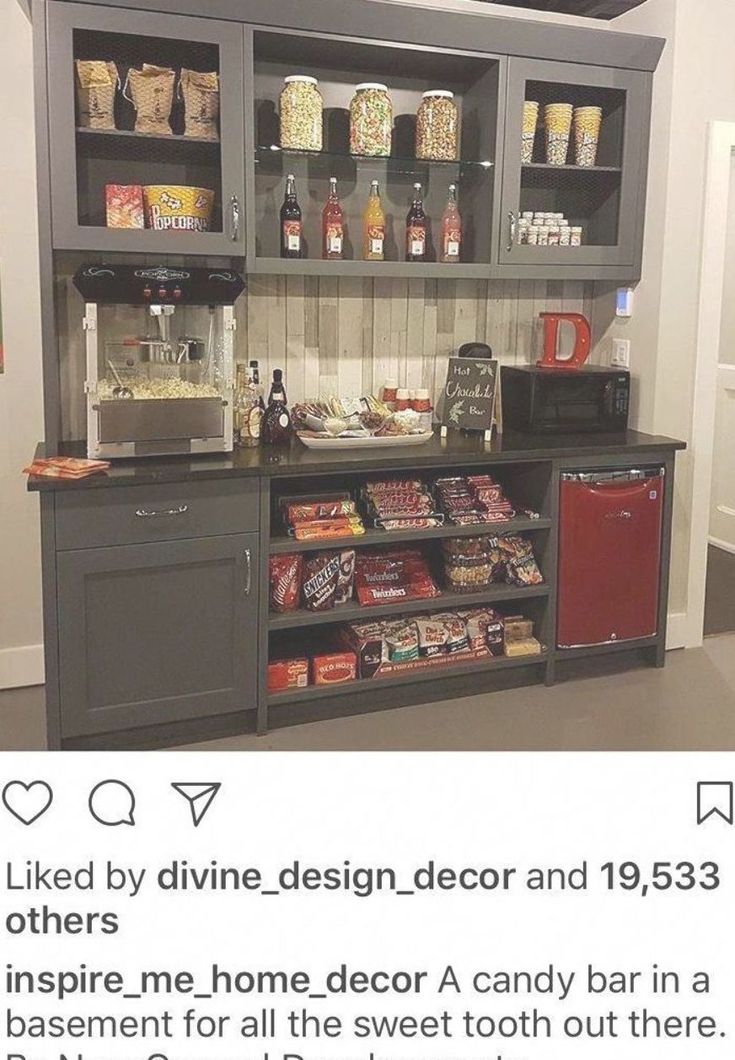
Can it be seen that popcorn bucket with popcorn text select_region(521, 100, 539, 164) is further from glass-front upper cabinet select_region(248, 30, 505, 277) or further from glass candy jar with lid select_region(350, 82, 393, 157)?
glass candy jar with lid select_region(350, 82, 393, 157)

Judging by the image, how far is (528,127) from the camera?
3787 mm

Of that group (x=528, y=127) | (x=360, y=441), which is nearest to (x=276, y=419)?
(x=360, y=441)

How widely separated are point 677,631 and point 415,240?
74.0 inches

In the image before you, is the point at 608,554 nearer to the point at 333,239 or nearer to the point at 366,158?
the point at 333,239

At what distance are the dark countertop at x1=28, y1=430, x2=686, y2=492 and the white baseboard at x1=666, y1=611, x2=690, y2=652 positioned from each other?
79cm

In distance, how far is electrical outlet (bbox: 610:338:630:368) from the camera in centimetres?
414

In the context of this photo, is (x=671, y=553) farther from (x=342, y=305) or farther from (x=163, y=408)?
(x=163, y=408)

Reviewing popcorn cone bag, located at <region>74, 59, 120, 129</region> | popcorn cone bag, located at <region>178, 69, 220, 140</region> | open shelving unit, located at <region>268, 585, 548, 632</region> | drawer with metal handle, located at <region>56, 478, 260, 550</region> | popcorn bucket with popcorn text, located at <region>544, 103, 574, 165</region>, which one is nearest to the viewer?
drawer with metal handle, located at <region>56, 478, 260, 550</region>

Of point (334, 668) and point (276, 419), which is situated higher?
point (276, 419)

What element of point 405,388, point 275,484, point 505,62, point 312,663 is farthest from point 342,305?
point 312,663

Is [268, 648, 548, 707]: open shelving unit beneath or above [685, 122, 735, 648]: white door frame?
beneath

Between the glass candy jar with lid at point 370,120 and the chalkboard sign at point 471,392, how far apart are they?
0.80 meters

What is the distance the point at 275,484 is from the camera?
147 inches

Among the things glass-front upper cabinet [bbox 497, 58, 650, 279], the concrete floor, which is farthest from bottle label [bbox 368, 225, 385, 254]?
the concrete floor
